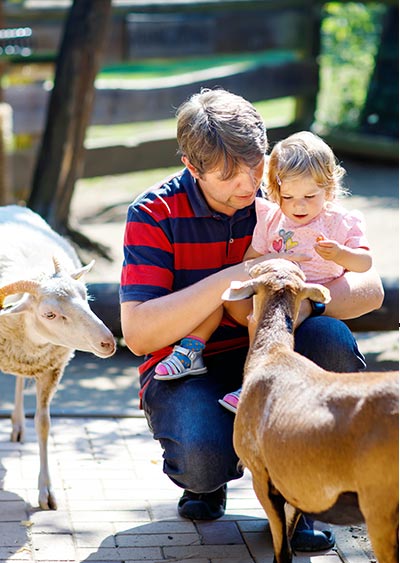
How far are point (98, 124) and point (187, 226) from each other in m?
8.02

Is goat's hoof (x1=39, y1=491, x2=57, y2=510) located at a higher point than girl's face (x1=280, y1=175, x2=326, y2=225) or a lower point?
lower

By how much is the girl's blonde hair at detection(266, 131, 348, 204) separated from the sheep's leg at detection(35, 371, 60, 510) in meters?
1.47

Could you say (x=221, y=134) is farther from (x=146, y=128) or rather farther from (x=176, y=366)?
(x=146, y=128)

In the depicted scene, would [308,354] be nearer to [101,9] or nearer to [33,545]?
[33,545]

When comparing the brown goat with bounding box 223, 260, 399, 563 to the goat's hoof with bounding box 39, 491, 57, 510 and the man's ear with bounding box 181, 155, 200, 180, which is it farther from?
the goat's hoof with bounding box 39, 491, 57, 510

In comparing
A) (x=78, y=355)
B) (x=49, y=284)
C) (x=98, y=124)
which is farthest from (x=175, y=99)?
(x=49, y=284)

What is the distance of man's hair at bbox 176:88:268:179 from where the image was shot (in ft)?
12.5

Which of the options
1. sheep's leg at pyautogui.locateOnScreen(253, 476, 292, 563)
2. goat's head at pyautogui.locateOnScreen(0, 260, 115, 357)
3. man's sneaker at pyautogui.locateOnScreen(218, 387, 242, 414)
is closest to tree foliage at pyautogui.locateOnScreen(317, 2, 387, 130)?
goat's head at pyautogui.locateOnScreen(0, 260, 115, 357)

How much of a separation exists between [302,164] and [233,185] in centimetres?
28

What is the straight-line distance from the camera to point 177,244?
4.03m

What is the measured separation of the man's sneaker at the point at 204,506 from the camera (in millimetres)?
4230

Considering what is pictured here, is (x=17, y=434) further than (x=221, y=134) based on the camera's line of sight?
Yes

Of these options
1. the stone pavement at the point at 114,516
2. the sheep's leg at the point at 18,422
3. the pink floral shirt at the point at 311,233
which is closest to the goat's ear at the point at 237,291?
the pink floral shirt at the point at 311,233

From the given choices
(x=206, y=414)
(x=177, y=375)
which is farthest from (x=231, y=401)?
(x=177, y=375)
